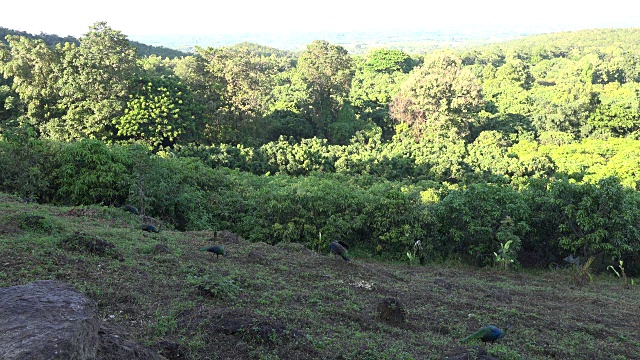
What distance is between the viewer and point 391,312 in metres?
6.66

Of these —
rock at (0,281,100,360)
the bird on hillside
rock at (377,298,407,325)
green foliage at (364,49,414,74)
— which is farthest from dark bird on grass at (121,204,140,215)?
green foliage at (364,49,414,74)

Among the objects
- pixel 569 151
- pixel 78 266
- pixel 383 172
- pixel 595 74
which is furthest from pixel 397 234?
pixel 595 74

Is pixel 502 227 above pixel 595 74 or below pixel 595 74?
below

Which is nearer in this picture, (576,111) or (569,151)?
(569,151)

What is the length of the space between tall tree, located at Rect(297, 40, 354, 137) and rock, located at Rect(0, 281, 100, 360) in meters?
27.1

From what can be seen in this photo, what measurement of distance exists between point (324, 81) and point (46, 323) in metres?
28.8

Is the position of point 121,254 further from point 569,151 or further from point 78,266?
point 569,151

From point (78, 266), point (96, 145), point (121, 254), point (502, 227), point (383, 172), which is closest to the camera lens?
point (78, 266)

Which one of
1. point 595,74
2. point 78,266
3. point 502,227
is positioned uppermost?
point 595,74

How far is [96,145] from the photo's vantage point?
44.7 feet

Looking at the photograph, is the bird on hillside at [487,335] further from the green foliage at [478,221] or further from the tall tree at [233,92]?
the tall tree at [233,92]

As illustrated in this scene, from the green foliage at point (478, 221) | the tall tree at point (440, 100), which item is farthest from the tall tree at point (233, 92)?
the green foliage at point (478, 221)

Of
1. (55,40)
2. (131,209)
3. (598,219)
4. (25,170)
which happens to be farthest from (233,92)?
(55,40)

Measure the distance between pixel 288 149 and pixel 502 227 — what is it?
12560 mm
